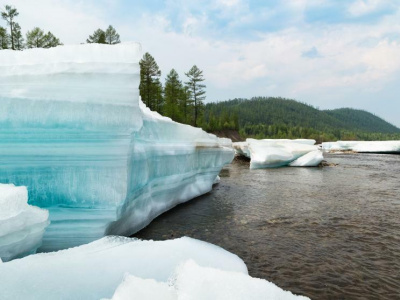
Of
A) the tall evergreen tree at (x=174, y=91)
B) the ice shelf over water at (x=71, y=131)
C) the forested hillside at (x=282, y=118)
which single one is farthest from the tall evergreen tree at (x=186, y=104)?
the forested hillside at (x=282, y=118)

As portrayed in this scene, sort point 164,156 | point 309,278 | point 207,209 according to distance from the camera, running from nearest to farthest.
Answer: point 309,278
point 164,156
point 207,209

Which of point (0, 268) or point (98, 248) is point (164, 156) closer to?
point (98, 248)

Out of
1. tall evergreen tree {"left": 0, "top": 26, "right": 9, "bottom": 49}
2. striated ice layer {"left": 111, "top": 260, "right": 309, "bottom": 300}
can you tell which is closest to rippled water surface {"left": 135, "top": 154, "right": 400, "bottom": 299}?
striated ice layer {"left": 111, "top": 260, "right": 309, "bottom": 300}

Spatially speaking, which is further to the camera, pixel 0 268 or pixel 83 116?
pixel 83 116

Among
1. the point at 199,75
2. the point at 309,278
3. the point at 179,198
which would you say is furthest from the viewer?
the point at 199,75

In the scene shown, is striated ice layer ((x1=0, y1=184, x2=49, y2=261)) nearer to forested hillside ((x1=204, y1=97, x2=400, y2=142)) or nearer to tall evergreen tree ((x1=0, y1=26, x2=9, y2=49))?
tall evergreen tree ((x1=0, y1=26, x2=9, y2=49))

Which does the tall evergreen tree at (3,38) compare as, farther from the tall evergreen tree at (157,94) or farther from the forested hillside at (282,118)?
the forested hillside at (282,118)

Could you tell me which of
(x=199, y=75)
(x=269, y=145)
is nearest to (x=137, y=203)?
(x=269, y=145)

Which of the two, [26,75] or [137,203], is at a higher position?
[26,75]

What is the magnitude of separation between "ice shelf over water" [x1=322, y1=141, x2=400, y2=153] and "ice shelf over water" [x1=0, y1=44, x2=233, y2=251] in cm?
3503

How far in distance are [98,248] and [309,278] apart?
2.38m

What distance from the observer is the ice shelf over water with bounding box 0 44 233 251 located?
3975 millimetres

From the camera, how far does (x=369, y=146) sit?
36.2m

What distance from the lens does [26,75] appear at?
13.2 feet
